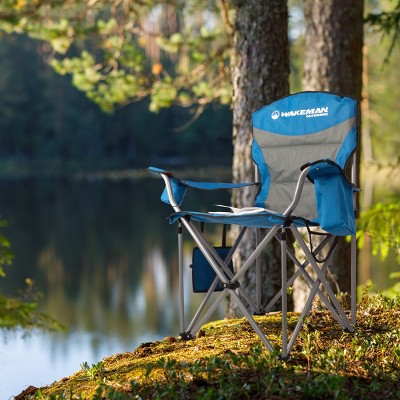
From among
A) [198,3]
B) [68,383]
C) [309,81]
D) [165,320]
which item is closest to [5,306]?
[309,81]

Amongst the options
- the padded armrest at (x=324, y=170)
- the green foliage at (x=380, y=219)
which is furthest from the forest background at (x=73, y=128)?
the padded armrest at (x=324, y=170)

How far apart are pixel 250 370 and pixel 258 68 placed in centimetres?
200

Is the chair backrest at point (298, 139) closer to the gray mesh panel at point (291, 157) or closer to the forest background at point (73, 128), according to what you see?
the gray mesh panel at point (291, 157)

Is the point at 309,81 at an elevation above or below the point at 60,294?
above

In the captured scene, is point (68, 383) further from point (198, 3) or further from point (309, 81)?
point (198, 3)

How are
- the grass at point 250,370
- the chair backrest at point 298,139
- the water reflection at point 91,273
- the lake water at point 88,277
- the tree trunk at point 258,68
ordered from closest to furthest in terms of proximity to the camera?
the grass at point 250,370
the chair backrest at point 298,139
the tree trunk at point 258,68
the lake water at point 88,277
the water reflection at point 91,273

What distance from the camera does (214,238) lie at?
16938 mm

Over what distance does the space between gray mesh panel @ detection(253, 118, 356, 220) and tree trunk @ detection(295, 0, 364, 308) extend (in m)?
1.55

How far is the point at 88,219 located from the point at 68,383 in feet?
71.1

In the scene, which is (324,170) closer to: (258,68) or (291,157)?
(291,157)

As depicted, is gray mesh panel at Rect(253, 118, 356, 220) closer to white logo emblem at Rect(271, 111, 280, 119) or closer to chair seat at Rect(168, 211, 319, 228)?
white logo emblem at Rect(271, 111, 280, 119)

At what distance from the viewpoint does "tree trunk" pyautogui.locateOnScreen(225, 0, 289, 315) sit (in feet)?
13.3

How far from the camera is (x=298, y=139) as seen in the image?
3219 millimetres

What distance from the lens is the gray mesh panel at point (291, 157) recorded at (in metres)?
3.14
